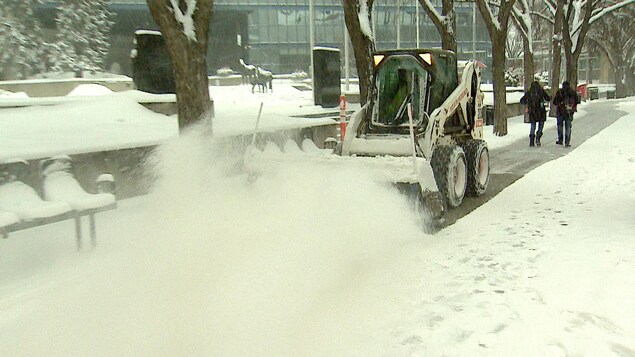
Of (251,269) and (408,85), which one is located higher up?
(408,85)

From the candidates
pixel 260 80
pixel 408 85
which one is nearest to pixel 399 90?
pixel 408 85

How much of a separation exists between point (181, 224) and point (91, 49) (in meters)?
44.4

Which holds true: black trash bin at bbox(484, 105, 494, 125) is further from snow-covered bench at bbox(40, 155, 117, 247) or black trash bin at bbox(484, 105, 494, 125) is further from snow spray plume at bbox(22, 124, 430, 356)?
snow-covered bench at bbox(40, 155, 117, 247)

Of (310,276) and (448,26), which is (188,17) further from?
(448,26)

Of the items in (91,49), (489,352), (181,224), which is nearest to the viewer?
(489,352)

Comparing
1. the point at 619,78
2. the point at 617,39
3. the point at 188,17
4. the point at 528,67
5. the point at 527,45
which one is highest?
the point at 617,39

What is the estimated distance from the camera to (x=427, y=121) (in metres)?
9.88

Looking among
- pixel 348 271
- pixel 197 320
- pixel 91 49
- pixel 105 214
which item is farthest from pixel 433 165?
pixel 91 49

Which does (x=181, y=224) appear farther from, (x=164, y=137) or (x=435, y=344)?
(x=164, y=137)

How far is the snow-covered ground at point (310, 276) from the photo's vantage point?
4.83 meters

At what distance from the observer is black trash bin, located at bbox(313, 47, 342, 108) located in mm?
22391

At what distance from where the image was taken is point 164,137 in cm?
1129

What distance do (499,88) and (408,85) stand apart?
12.5 m

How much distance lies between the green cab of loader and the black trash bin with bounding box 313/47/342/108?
39.9ft
